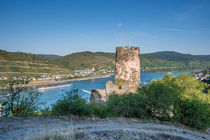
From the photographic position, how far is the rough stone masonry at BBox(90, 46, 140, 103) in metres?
11.2

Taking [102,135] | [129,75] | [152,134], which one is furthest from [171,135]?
[129,75]

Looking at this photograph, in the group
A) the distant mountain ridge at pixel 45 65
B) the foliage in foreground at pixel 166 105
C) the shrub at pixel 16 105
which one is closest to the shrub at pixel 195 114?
the foliage in foreground at pixel 166 105

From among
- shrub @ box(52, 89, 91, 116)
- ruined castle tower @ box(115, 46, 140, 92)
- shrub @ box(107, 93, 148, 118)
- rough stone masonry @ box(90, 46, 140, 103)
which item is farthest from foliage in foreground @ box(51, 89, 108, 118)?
ruined castle tower @ box(115, 46, 140, 92)

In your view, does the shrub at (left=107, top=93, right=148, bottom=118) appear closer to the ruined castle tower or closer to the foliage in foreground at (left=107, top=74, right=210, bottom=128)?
the foliage in foreground at (left=107, top=74, right=210, bottom=128)

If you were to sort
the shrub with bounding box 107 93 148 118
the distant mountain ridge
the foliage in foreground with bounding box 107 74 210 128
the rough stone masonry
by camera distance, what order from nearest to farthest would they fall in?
the shrub with bounding box 107 93 148 118, the foliage in foreground with bounding box 107 74 210 128, the rough stone masonry, the distant mountain ridge

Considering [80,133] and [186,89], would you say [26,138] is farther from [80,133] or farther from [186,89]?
[186,89]

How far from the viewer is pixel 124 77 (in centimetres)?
1127

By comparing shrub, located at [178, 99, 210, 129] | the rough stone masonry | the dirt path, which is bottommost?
Answer: shrub, located at [178, 99, 210, 129]

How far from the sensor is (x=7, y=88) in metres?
7.84

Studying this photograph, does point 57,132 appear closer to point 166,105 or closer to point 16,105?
point 16,105

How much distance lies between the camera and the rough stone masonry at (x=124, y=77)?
442 inches

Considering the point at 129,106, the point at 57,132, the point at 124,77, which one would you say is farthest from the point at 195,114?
the point at 57,132

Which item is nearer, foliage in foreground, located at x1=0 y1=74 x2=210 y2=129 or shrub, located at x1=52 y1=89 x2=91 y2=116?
shrub, located at x1=52 y1=89 x2=91 y2=116

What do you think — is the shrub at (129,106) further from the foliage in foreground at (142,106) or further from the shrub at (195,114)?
the shrub at (195,114)
